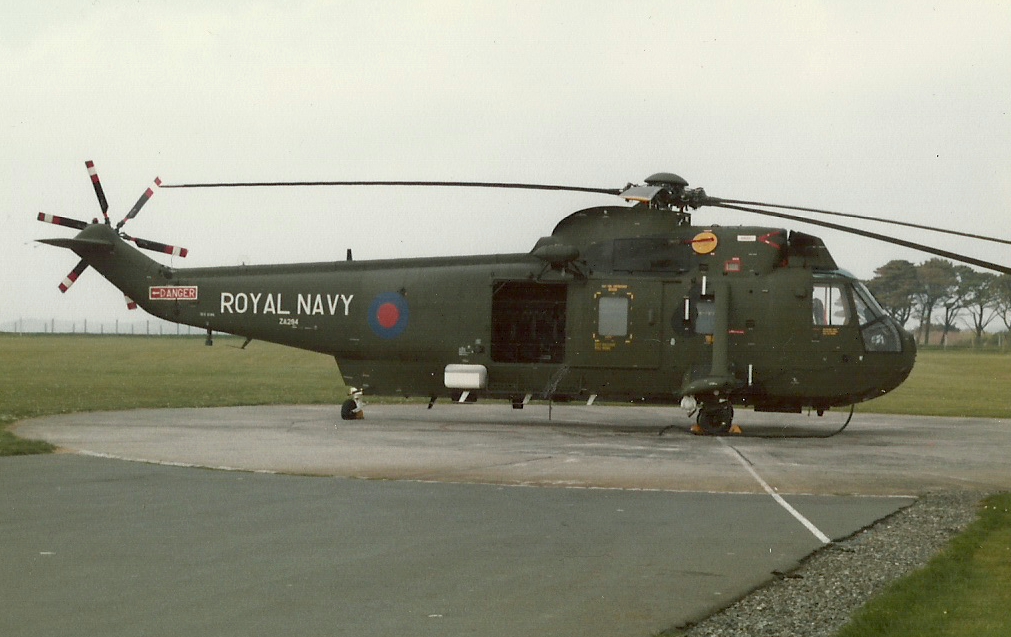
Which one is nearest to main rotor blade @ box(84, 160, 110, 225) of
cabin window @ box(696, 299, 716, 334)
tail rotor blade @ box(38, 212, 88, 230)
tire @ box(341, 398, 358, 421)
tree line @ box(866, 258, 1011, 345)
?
tail rotor blade @ box(38, 212, 88, 230)

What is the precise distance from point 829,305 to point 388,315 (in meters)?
9.20

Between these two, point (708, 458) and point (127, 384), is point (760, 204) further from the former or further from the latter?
point (127, 384)

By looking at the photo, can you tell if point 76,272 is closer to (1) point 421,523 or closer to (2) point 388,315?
(2) point 388,315

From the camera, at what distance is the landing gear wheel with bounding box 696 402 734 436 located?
2108cm

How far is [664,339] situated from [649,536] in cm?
1210

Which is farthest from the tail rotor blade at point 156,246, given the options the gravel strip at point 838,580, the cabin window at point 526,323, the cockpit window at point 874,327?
the gravel strip at point 838,580

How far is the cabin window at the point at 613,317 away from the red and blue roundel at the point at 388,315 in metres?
4.21

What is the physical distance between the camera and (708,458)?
1655cm

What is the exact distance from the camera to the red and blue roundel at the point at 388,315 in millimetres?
22734

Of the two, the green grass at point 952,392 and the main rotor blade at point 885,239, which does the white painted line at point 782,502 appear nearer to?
the main rotor blade at point 885,239

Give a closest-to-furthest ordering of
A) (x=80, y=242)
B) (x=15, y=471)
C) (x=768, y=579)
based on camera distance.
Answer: (x=768, y=579)
(x=15, y=471)
(x=80, y=242)

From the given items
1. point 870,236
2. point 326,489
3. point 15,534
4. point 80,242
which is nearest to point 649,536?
point 326,489

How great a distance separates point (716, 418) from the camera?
21.2 metres

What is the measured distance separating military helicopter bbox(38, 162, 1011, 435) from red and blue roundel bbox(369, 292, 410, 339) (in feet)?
0.09
